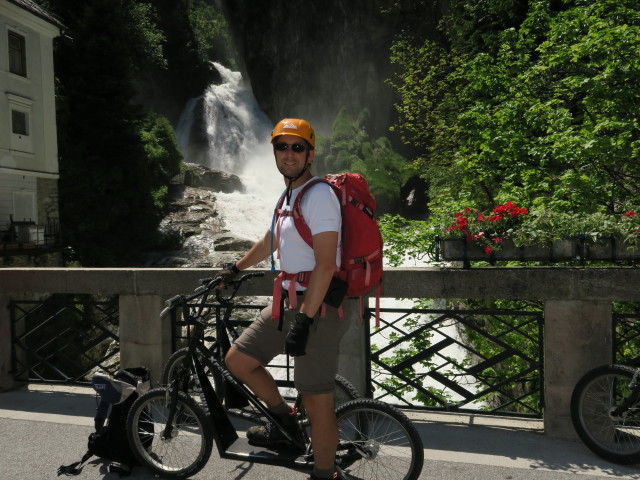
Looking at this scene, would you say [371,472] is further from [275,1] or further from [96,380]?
[275,1]

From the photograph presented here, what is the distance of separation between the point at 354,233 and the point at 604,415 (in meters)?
2.41

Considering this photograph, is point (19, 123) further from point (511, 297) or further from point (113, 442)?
point (511, 297)

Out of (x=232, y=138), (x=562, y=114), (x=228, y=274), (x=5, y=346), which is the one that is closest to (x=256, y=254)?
(x=228, y=274)

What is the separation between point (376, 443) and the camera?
3381 millimetres

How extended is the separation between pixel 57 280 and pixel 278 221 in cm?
342

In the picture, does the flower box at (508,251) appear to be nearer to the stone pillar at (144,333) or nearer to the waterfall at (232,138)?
the stone pillar at (144,333)

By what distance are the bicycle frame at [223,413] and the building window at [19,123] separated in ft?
81.0

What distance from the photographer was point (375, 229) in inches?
125

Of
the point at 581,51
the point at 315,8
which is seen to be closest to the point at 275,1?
the point at 315,8

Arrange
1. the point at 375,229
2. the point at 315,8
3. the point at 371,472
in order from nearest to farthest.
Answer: the point at 375,229
the point at 371,472
the point at 315,8

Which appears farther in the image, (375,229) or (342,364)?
(342,364)

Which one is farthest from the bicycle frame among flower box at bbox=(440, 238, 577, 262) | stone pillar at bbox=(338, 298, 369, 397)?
flower box at bbox=(440, 238, 577, 262)

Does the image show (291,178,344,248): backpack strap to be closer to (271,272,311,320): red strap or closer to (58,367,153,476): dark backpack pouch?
(271,272,311,320): red strap

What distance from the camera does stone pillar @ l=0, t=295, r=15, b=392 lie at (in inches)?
230
